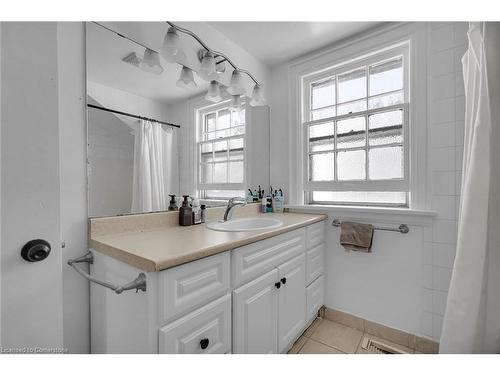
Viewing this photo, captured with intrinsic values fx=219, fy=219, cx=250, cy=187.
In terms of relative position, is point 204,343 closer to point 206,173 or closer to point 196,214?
point 196,214

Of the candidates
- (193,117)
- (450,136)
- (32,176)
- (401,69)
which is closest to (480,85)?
(450,136)

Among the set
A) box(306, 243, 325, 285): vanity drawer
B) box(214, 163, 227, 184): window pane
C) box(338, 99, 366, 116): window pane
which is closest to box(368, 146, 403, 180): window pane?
box(338, 99, 366, 116): window pane

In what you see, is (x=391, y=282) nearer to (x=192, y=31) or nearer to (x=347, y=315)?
(x=347, y=315)

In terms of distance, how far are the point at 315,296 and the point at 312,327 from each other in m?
0.25

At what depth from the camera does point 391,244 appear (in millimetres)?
1525

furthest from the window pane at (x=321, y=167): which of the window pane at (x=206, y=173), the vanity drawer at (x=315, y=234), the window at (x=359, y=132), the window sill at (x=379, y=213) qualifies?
the window pane at (x=206, y=173)

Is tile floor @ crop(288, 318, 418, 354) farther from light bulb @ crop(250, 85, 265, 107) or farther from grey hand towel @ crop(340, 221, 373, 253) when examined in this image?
light bulb @ crop(250, 85, 265, 107)

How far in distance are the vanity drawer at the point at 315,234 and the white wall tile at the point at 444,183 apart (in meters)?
0.75

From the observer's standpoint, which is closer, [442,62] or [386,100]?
[442,62]

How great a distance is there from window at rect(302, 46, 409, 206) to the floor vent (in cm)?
95

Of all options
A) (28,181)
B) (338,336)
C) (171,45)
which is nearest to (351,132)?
(171,45)

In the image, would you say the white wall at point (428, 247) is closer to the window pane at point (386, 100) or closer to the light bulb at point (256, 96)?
the window pane at point (386, 100)

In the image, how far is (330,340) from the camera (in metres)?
1.51

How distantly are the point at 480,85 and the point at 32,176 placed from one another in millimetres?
1548
